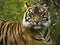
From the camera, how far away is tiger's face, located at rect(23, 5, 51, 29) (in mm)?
4548

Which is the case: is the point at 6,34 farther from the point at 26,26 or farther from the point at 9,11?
the point at 9,11

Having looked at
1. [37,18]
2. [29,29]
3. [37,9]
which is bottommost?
[29,29]

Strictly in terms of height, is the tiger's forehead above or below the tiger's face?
above

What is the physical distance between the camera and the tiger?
4.62m

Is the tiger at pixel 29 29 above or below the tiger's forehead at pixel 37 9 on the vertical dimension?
below

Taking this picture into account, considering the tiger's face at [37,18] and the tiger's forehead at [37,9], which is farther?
the tiger's forehead at [37,9]

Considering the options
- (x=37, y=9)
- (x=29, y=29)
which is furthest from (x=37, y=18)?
(x=29, y=29)

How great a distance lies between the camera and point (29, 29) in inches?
193

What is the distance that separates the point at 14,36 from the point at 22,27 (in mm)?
252

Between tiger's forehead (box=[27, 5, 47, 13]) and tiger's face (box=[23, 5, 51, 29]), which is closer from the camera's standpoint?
tiger's face (box=[23, 5, 51, 29])

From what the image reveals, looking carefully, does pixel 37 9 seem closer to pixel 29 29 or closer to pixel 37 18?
pixel 37 18

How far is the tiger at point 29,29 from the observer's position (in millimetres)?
4621

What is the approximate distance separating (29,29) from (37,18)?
0.38 metres

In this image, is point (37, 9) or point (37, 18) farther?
point (37, 9)
